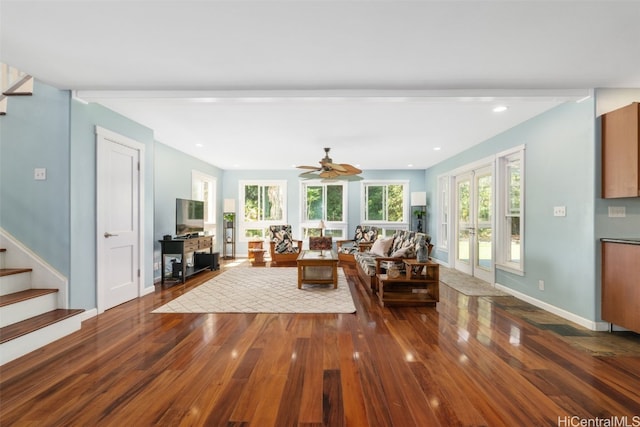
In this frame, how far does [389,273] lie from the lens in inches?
142

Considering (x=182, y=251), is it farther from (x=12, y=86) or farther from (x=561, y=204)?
(x=561, y=204)

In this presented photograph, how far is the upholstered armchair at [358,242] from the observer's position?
6.08 meters

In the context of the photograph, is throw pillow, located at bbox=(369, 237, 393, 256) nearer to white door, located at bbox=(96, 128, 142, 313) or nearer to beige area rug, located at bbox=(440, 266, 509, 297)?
beige area rug, located at bbox=(440, 266, 509, 297)

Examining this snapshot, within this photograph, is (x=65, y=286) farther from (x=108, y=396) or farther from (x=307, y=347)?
(x=307, y=347)

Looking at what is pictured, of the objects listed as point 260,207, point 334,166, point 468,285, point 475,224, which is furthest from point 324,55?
point 260,207

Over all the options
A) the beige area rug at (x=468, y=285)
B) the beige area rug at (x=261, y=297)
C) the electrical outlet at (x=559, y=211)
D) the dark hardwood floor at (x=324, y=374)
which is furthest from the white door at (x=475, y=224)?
the beige area rug at (x=261, y=297)

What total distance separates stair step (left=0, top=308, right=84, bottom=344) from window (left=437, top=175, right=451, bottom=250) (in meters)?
6.52

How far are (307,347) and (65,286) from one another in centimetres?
267

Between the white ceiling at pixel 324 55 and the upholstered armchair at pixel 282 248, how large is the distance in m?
3.50

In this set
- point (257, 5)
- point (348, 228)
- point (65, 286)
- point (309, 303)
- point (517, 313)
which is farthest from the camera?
point (348, 228)

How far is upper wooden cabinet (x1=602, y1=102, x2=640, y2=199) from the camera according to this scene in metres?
2.53

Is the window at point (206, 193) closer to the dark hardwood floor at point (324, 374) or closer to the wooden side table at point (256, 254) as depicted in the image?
the wooden side table at point (256, 254)

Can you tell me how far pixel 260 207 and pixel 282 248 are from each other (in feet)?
6.15

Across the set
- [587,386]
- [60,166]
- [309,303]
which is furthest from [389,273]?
[60,166]
